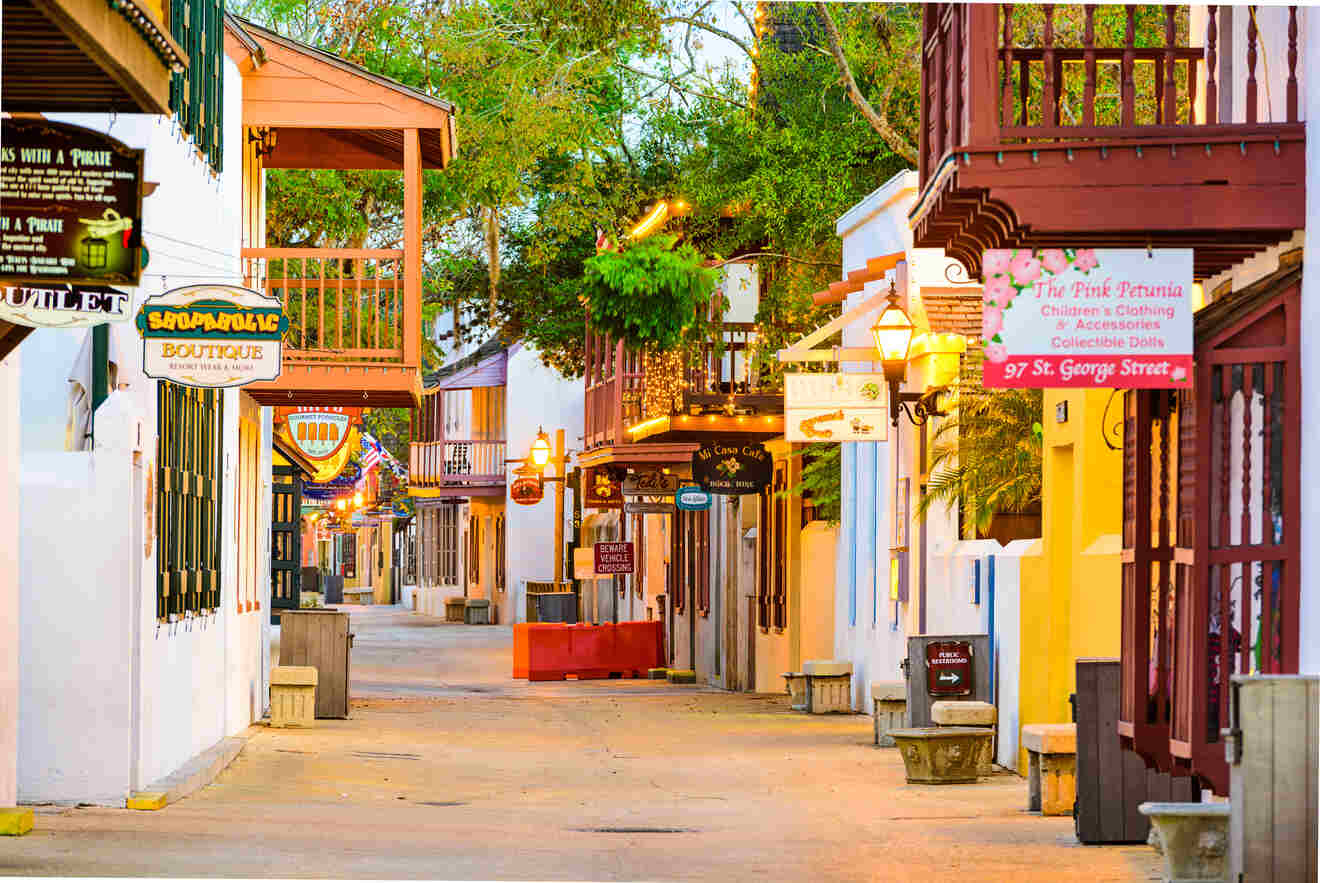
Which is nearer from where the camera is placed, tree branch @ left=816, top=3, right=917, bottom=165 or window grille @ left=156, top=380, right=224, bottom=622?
window grille @ left=156, top=380, right=224, bottom=622

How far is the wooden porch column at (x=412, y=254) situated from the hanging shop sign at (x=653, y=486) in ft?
48.3

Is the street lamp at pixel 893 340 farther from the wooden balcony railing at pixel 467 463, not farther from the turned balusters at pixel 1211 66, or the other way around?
the wooden balcony railing at pixel 467 463

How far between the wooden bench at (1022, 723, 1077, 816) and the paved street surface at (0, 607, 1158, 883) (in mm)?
157

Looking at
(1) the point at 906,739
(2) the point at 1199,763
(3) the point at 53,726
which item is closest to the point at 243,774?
(3) the point at 53,726

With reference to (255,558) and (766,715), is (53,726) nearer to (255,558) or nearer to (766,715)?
(255,558)

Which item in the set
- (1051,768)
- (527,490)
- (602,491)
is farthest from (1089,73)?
(527,490)

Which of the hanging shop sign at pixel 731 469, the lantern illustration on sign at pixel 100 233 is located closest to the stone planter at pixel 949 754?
the lantern illustration on sign at pixel 100 233

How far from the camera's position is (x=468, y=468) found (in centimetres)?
6125

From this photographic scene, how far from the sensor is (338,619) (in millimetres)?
24391

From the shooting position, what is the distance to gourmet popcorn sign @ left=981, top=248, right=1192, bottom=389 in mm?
10047

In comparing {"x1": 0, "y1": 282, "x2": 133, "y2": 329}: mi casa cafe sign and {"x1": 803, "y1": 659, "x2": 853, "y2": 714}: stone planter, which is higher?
{"x1": 0, "y1": 282, "x2": 133, "y2": 329}: mi casa cafe sign

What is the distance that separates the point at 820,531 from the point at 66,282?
20.5 metres

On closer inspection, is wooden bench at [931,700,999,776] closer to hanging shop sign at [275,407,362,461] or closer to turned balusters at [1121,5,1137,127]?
turned balusters at [1121,5,1137,127]

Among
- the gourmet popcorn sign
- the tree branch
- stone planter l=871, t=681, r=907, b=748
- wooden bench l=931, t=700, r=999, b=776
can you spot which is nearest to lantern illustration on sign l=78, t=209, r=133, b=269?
the gourmet popcorn sign
